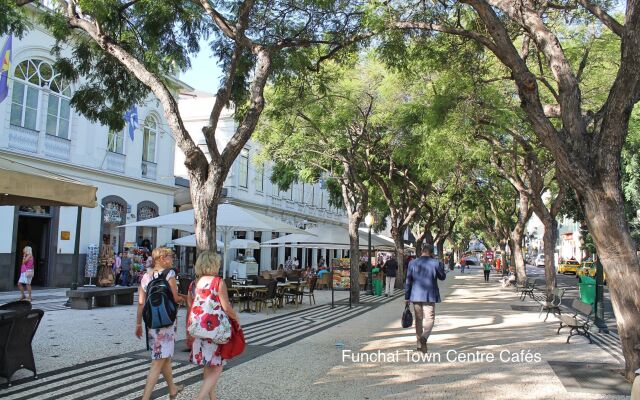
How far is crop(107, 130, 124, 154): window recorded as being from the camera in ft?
74.1

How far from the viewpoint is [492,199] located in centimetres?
3173

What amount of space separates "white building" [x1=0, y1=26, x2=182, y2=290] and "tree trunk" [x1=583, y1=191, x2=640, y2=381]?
14313 mm

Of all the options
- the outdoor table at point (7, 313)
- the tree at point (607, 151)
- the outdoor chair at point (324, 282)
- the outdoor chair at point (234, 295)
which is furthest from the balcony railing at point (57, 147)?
the tree at point (607, 151)

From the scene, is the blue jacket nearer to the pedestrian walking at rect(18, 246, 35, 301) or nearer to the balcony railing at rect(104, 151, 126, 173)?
the pedestrian walking at rect(18, 246, 35, 301)

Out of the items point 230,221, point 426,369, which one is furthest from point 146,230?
point 426,369

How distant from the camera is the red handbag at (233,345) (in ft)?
16.3

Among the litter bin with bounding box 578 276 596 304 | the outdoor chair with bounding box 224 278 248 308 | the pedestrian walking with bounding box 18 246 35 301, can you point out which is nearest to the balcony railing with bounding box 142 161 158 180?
the pedestrian walking with bounding box 18 246 35 301

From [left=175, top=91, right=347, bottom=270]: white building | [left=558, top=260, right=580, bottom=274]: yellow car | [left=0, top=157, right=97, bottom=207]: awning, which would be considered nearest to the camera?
[left=0, top=157, right=97, bottom=207]: awning

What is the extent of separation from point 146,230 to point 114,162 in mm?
3662

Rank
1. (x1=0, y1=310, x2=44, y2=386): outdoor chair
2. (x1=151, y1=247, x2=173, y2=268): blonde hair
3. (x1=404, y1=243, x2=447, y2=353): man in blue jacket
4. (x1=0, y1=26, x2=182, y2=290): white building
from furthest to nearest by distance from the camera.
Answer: (x1=0, y1=26, x2=182, y2=290): white building < (x1=404, y1=243, x2=447, y2=353): man in blue jacket < (x1=0, y1=310, x2=44, y2=386): outdoor chair < (x1=151, y1=247, x2=173, y2=268): blonde hair

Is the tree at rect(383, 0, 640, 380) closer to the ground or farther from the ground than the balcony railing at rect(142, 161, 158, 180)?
closer to the ground

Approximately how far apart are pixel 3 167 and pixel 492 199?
95.8ft

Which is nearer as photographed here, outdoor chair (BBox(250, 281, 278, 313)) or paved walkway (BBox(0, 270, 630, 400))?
paved walkway (BBox(0, 270, 630, 400))

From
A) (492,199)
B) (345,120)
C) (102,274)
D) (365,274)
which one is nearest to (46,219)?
(102,274)
